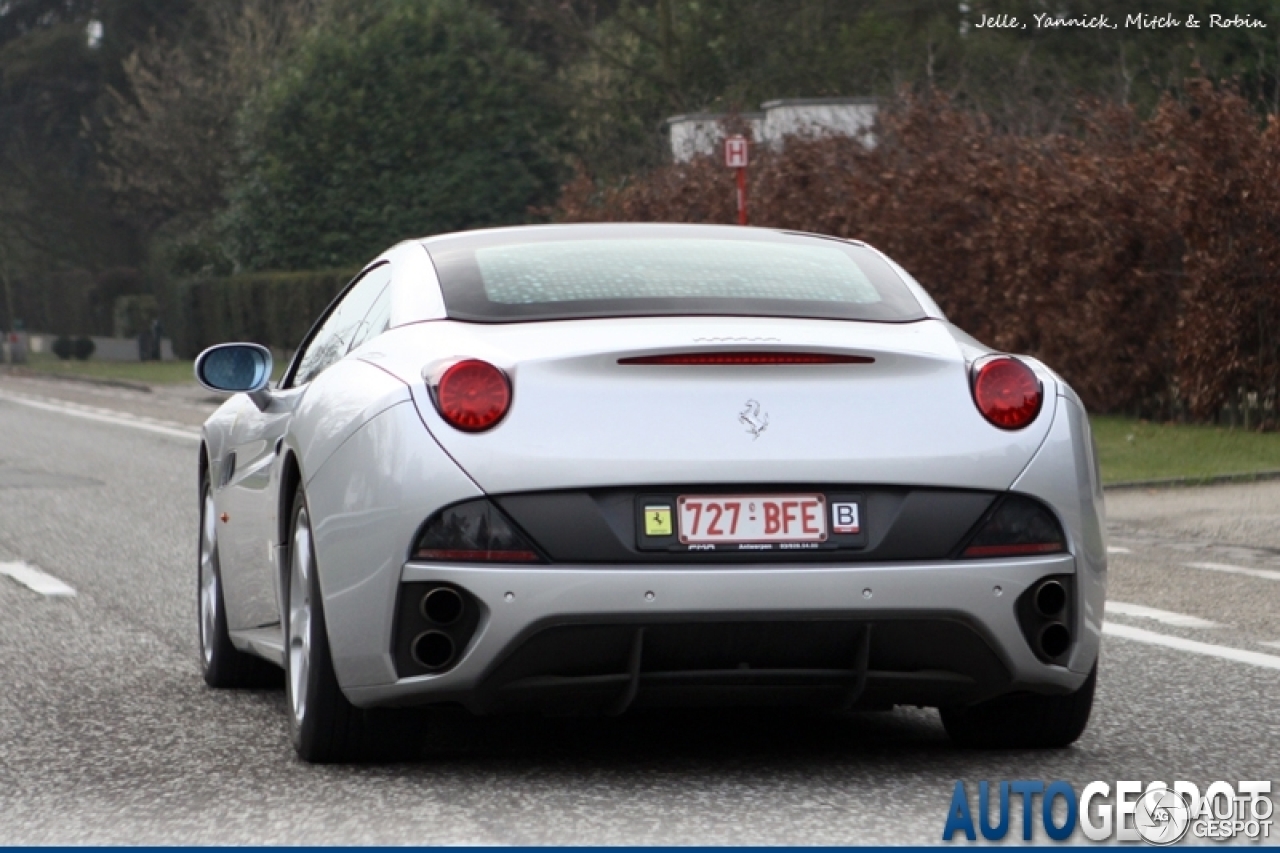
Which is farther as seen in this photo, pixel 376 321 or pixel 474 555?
pixel 376 321

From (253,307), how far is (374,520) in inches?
1864

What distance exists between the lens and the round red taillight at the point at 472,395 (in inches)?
215

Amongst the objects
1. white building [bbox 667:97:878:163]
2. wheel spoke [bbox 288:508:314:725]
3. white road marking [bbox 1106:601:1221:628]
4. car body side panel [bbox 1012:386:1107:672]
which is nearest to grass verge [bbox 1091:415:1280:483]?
white road marking [bbox 1106:601:1221:628]

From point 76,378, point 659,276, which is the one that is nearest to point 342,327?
point 659,276

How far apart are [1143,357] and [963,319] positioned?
2.95 metres

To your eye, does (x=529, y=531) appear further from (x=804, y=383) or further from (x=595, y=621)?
(x=804, y=383)

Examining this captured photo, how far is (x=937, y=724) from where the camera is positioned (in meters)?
6.77

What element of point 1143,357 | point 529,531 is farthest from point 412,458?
point 1143,357

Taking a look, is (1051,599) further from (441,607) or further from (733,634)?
(441,607)

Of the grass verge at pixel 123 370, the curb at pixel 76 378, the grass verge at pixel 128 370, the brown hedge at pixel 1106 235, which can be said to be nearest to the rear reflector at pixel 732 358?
the brown hedge at pixel 1106 235

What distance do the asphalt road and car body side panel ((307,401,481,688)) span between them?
34 centimetres

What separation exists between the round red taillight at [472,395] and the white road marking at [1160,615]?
431 centimetres

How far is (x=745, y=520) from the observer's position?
17.7 ft

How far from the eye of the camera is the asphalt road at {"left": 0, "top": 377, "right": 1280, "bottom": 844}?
5.24 m
